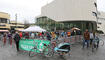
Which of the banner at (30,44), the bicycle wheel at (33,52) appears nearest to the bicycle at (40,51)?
the bicycle wheel at (33,52)

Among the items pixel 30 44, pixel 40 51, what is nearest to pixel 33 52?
pixel 40 51

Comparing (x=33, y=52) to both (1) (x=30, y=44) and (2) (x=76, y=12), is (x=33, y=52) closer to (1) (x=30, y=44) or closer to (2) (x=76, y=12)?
(1) (x=30, y=44)

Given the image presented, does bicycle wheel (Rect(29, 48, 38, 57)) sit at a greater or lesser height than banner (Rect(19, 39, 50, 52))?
lesser

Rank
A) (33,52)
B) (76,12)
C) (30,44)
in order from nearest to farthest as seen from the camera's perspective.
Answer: (33,52) → (30,44) → (76,12)

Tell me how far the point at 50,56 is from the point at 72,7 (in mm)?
33600

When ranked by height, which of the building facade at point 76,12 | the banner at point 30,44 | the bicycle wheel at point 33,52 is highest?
the building facade at point 76,12

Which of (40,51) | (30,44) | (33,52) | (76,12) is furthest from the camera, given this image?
(76,12)

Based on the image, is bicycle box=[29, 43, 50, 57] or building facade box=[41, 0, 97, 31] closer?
bicycle box=[29, 43, 50, 57]

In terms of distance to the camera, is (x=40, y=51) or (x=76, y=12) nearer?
(x=40, y=51)

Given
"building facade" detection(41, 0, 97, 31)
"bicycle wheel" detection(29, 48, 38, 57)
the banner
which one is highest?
"building facade" detection(41, 0, 97, 31)

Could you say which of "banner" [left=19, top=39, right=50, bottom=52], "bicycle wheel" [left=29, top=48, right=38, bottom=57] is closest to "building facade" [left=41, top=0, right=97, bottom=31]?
"banner" [left=19, top=39, right=50, bottom=52]

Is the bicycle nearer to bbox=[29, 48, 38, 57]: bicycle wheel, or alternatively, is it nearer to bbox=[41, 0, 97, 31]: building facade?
bbox=[29, 48, 38, 57]: bicycle wheel

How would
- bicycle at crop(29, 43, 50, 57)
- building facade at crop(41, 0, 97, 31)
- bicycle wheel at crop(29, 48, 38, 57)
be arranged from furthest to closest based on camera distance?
1. building facade at crop(41, 0, 97, 31)
2. bicycle wheel at crop(29, 48, 38, 57)
3. bicycle at crop(29, 43, 50, 57)

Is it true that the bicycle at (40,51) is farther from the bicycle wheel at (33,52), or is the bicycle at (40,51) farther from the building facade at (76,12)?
the building facade at (76,12)
